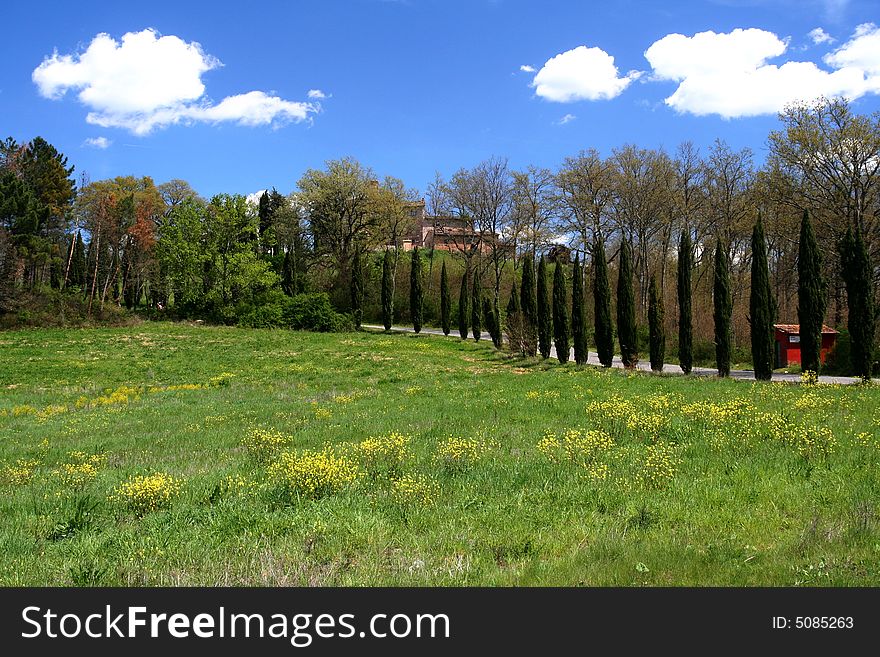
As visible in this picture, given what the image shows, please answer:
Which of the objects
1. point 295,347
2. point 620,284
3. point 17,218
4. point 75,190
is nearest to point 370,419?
point 620,284

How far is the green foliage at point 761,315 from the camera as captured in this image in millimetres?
23766

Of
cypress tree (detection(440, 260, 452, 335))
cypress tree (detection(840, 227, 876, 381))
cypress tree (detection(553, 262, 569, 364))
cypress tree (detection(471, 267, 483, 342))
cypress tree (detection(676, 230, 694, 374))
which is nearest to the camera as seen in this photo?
cypress tree (detection(840, 227, 876, 381))

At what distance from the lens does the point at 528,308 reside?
116 feet

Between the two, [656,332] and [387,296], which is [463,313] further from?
[656,332]

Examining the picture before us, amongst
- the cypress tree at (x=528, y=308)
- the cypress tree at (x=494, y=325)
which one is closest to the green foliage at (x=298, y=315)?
the cypress tree at (x=494, y=325)

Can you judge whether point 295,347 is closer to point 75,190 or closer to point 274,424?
point 274,424

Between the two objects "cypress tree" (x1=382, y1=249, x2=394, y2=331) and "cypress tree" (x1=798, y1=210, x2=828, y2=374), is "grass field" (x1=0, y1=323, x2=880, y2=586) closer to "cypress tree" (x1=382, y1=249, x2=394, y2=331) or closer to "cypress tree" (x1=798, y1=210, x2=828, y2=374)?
"cypress tree" (x1=798, y1=210, x2=828, y2=374)

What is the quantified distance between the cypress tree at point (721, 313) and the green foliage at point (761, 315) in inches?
44.3

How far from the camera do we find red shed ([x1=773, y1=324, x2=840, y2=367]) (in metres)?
27.9

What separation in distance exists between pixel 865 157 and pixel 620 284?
46.5 feet

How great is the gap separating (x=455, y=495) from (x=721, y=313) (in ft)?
79.9

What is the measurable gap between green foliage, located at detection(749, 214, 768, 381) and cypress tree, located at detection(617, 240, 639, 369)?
579 centimetres

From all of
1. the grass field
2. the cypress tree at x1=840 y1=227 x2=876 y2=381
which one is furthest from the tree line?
the grass field

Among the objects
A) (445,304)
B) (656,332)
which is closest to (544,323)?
(656,332)
